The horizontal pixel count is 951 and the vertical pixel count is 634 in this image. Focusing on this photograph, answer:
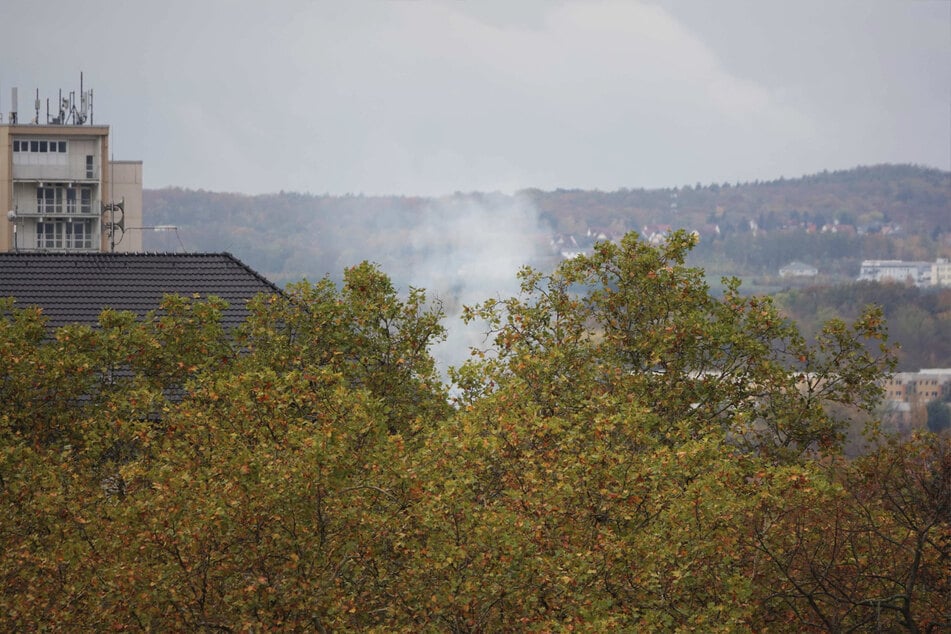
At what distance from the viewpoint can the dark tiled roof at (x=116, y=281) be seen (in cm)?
3597

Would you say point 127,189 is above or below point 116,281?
above

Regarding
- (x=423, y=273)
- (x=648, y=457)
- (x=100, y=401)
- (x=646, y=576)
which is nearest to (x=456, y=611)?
(x=646, y=576)

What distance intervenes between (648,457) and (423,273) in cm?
16905

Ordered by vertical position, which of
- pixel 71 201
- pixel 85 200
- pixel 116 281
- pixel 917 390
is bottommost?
pixel 917 390

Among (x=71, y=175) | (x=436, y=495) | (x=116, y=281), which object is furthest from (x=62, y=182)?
(x=436, y=495)

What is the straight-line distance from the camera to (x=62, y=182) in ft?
353

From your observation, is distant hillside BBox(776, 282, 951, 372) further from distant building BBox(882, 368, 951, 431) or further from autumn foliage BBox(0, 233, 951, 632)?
autumn foliage BBox(0, 233, 951, 632)

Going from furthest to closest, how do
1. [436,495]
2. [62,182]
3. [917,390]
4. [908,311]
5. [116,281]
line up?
[908,311], [917,390], [62,182], [116,281], [436,495]

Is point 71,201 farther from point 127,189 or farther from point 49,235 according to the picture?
point 127,189

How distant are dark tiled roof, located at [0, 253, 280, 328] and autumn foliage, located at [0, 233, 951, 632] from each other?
28.4ft

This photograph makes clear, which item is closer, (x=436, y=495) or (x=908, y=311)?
(x=436, y=495)

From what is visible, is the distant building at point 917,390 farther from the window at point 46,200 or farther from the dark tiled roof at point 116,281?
the dark tiled roof at point 116,281

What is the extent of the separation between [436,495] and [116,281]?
19985 mm

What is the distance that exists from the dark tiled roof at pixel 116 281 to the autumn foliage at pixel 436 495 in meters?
8.66
